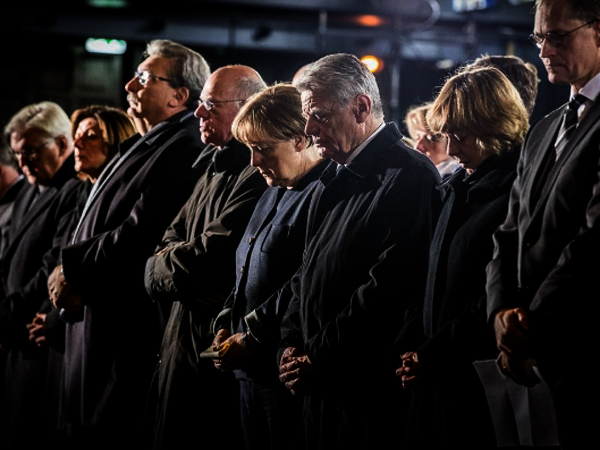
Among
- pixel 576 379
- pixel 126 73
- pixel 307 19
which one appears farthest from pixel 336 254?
pixel 307 19

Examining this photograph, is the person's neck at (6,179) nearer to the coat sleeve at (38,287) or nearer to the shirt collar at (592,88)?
the coat sleeve at (38,287)

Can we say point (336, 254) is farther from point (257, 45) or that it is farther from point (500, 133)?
point (257, 45)

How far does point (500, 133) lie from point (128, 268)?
6.55 ft

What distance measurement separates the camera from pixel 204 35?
1297 centimetres

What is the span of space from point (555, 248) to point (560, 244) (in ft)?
0.05

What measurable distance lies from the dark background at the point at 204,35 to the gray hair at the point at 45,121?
551 cm

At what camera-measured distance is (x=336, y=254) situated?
3.27 metres

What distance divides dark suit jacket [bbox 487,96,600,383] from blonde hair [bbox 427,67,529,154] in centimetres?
15

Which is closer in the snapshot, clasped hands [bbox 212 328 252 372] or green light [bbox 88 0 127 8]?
clasped hands [bbox 212 328 252 372]

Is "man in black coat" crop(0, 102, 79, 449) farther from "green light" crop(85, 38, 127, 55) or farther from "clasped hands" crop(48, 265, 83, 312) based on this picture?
"green light" crop(85, 38, 127, 55)

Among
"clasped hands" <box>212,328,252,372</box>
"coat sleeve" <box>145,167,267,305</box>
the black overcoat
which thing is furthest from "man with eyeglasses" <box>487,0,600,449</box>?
"coat sleeve" <box>145,167,267,305</box>

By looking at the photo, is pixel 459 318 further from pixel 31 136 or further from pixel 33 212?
pixel 31 136

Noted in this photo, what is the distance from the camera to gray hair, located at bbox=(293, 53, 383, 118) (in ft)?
11.2

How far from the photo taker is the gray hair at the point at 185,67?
4.82 m
